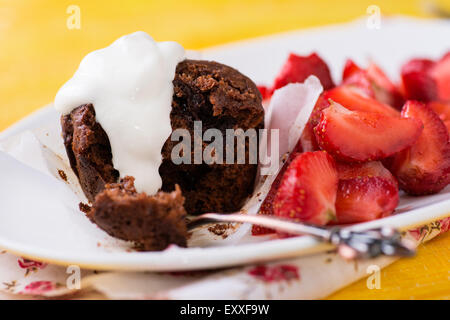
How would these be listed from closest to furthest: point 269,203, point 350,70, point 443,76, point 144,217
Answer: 1. point 144,217
2. point 269,203
3. point 350,70
4. point 443,76

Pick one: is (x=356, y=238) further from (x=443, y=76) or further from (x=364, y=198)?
(x=443, y=76)

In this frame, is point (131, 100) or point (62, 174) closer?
point (131, 100)

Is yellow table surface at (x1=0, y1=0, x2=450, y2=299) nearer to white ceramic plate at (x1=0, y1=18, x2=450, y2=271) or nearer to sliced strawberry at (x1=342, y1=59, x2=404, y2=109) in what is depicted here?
white ceramic plate at (x1=0, y1=18, x2=450, y2=271)

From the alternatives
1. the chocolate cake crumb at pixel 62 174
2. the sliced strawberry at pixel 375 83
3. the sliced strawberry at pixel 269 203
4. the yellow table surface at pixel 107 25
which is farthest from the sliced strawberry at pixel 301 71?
the yellow table surface at pixel 107 25

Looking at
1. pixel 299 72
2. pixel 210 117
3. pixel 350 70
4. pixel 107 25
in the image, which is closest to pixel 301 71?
pixel 299 72

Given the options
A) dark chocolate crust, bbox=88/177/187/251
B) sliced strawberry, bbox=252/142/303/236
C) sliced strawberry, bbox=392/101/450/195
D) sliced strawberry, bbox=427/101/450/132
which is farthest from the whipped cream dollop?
sliced strawberry, bbox=427/101/450/132

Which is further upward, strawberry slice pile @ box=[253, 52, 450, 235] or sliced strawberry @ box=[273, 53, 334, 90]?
sliced strawberry @ box=[273, 53, 334, 90]

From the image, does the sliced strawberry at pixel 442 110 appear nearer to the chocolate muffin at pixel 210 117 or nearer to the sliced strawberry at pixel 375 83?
the sliced strawberry at pixel 375 83
